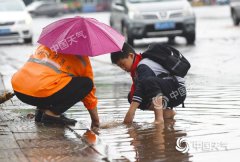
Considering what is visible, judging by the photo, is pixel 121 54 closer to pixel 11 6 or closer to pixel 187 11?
pixel 187 11

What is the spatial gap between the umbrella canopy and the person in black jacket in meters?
0.18

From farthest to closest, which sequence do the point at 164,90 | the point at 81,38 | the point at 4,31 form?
the point at 4,31 < the point at 164,90 < the point at 81,38

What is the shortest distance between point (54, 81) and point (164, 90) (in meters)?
1.19

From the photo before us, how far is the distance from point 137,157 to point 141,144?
52 cm

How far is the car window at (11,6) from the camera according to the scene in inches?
941

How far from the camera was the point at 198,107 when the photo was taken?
796 centimetres

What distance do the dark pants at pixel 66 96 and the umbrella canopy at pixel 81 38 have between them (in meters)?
0.40

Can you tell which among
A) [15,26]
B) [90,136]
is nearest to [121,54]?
[90,136]

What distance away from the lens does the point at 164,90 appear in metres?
6.88

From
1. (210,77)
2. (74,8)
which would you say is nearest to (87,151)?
(210,77)

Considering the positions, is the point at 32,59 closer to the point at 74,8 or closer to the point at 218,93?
the point at 218,93

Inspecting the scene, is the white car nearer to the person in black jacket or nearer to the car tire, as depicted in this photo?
the car tire

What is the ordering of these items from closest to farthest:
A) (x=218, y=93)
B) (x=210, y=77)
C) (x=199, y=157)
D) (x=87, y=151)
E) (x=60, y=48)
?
1. (x=199, y=157)
2. (x=87, y=151)
3. (x=60, y=48)
4. (x=218, y=93)
5. (x=210, y=77)

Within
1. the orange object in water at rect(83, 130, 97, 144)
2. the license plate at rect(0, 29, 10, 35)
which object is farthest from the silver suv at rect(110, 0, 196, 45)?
the orange object in water at rect(83, 130, 97, 144)
